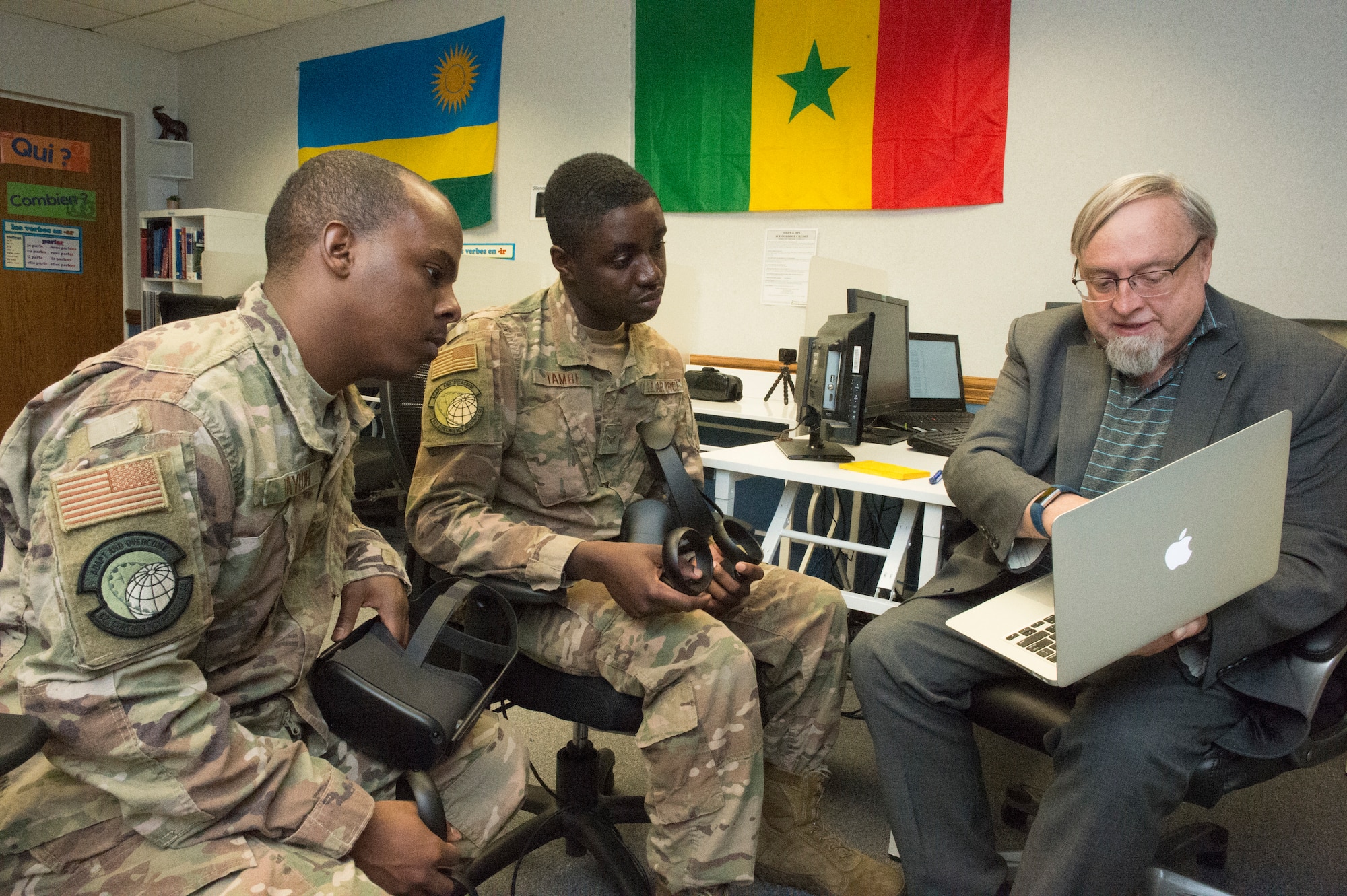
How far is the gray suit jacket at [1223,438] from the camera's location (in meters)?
1.20

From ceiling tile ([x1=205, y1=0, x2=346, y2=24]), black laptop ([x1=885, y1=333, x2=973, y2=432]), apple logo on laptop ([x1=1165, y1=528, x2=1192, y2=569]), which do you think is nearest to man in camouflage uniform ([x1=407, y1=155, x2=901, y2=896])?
apple logo on laptop ([x1=1165, y1=528, x2=1192, y2=569])

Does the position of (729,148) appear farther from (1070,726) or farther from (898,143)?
(1070,726)

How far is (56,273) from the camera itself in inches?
212

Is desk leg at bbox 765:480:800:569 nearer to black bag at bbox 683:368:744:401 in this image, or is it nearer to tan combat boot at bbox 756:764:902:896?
tan combat boot at bbox 756:764:902:896

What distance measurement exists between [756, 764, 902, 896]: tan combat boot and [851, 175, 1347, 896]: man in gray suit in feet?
0.38

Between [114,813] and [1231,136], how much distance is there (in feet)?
10.5

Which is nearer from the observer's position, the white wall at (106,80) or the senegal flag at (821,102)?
the senegal flag at (821,102)

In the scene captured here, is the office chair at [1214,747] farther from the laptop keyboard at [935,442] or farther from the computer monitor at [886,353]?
the computer monitor at [886,353]

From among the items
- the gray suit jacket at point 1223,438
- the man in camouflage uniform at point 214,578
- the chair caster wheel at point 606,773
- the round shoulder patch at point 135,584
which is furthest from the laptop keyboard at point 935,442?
the round shoulder patch at point 135,584

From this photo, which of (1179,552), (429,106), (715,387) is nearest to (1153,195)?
(1179,552)

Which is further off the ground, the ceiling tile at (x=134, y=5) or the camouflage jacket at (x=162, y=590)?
the ceiling tile at (x=134, y=5)

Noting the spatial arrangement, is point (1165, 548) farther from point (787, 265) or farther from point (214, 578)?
point (787, 265)

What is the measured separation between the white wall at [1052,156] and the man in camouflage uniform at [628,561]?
185cm

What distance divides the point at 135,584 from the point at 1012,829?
1.72m
